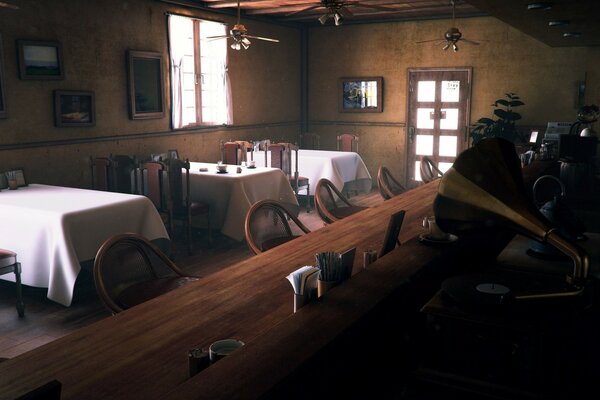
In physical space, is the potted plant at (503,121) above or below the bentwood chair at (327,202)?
above

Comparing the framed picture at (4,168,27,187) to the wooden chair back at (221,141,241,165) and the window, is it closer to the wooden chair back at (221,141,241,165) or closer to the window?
the window

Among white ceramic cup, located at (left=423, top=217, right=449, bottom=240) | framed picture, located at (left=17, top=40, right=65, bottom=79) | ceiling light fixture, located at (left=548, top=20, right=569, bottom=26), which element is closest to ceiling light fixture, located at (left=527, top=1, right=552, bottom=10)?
ceiling light fixture, located at (left=548, top=20, right=569, bottom=26)

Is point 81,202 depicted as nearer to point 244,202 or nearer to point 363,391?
point 244,202

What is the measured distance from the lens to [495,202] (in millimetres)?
1505

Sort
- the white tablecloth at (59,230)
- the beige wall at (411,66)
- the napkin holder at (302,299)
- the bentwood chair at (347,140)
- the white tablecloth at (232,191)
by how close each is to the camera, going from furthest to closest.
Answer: the bentwood chair at (347,140)
the beige wall at (411,66)
the white tablecloth at (232,191)
the white tablecloth at (59,230)
the napkin holder at (302,299)

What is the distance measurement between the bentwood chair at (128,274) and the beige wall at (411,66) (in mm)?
7572

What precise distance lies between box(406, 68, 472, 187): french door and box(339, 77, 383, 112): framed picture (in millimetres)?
572

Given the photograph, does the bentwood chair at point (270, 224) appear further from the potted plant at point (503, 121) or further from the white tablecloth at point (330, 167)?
the potted plant at point (503, 121)

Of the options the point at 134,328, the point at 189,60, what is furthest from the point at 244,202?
the point at 134,328

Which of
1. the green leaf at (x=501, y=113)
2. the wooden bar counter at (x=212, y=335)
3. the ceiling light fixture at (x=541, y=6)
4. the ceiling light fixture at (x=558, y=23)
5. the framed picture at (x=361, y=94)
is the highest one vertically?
the ceiling light fixture at (x=558, y=23)

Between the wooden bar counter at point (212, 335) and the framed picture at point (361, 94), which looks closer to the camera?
the wooden bar counter at point (212, 335)

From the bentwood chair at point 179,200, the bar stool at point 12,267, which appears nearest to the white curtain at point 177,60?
the bentwood chair at point 179,200

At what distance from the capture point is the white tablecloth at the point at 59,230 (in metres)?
4.23

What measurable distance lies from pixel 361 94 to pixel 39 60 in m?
5.71
